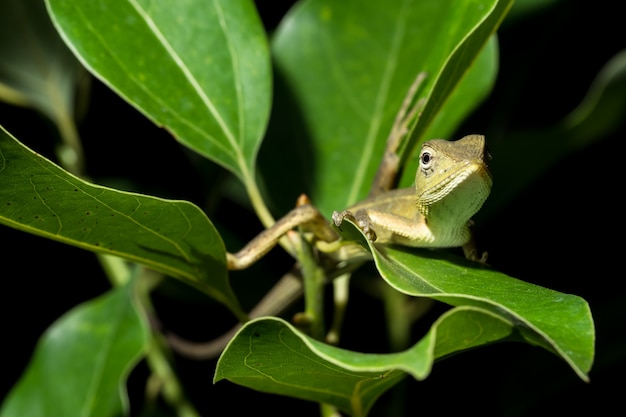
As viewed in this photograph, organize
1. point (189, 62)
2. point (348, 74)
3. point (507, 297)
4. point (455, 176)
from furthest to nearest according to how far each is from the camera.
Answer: point (348, 74) → point (189, 62) → point (455, 176) → point (507, 297)

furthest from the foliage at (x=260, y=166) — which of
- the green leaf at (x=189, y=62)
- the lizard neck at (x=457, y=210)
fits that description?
the lizard neck at (x=457, y=210)

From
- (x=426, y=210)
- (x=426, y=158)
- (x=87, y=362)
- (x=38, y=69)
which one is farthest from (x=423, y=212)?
(x=38, y=69)

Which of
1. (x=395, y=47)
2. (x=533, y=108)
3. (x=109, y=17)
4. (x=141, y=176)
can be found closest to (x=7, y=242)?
(x=141, y=176)

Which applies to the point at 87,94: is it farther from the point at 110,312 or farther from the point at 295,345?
the point at 295,345

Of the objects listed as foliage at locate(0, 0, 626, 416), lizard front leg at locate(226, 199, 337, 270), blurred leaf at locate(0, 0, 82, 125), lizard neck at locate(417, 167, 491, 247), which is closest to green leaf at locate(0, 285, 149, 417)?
foliage at locate(0, 0, 626, 416)

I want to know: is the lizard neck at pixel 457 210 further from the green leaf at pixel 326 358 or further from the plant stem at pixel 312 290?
the green leaf at pixel 326 358

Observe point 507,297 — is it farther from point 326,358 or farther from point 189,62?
point 189,62
